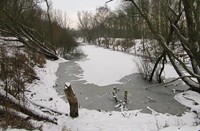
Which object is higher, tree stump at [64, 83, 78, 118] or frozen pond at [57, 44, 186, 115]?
tree stump at [64, 83, 78, 118]

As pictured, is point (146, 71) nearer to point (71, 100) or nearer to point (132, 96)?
point (132, 96)

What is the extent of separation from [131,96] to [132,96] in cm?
5

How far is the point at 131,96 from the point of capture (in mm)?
11555

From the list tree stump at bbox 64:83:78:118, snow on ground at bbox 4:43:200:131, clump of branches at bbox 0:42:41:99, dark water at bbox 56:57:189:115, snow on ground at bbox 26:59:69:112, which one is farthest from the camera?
dark water at bbox 56:57:189:115

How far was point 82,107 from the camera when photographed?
33.0 ft

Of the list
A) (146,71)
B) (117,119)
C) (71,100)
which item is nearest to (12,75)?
(71,100)

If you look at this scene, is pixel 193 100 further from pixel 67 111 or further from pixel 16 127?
pixel 16 127

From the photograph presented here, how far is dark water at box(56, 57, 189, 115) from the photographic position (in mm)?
9898

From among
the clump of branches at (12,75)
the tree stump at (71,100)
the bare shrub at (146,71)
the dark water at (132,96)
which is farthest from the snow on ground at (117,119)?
the bare shrub at (146,71)

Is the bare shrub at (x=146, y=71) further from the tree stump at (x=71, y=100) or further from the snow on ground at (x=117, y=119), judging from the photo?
the tree stump at (x=71, y=100)

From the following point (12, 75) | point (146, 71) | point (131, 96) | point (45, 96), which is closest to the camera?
point (12, 75)

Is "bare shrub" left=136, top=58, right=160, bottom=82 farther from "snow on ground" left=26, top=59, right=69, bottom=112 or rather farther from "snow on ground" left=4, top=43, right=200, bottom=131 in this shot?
"snow on ground" left=26, top=59, right=69, bottom=112

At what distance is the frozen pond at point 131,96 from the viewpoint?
9945mm

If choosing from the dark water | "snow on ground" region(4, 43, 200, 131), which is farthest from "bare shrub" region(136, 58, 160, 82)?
"snow on ground" region(4, 43, 200, 131)
